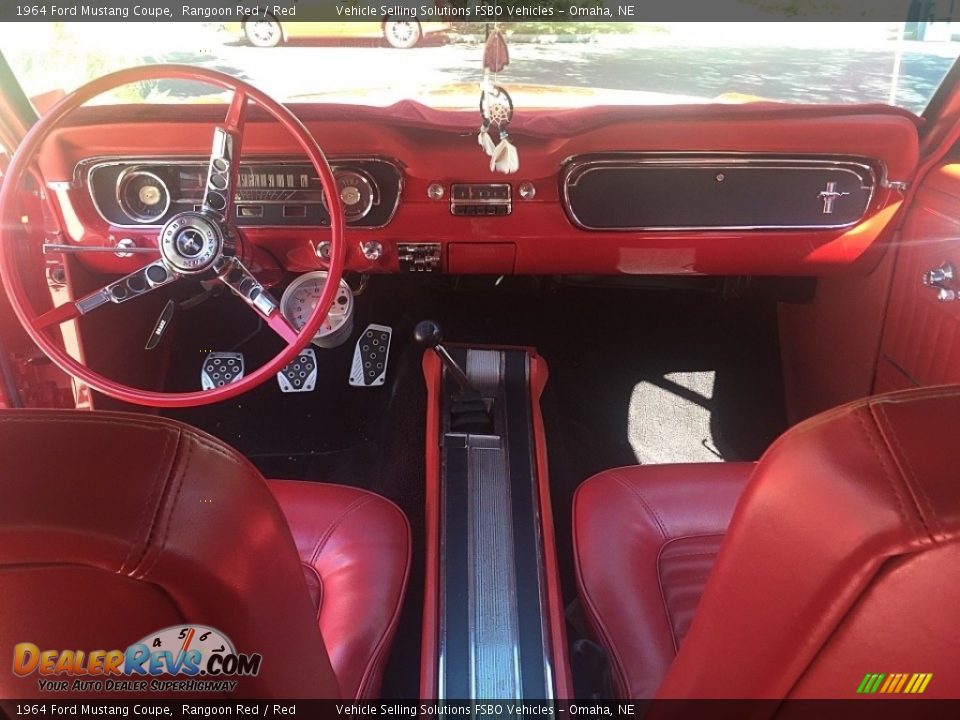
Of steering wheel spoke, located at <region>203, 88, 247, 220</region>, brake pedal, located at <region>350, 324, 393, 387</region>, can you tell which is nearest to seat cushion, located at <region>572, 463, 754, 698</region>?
steering wheel spoke, located at <region>203, 88, 247, 220</region>

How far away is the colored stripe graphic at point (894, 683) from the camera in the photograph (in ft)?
2.11

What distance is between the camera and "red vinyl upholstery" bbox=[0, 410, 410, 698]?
559 millimetres

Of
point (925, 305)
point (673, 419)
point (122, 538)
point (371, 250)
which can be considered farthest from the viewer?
point (673, 419)

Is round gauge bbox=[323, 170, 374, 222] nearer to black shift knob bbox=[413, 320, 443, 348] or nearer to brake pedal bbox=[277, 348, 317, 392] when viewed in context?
black shift knob bbox=[413, 320, 443, 348]

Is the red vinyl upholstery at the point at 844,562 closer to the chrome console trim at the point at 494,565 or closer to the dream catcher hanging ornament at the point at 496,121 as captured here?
the chrome console trim at the point at 494,565

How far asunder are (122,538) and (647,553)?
1.07 meters

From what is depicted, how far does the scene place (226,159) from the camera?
1.56m

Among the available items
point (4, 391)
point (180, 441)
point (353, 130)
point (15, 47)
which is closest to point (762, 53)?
point (353, 130)

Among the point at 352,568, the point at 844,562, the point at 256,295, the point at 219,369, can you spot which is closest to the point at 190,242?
the point at 256,295

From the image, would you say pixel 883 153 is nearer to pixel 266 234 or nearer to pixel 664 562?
pixel 664 562

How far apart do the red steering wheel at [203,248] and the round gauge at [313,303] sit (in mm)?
508

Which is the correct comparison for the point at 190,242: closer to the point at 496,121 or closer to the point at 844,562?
the point at 496,121

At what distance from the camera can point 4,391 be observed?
1841 mm

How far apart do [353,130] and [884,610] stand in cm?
156
